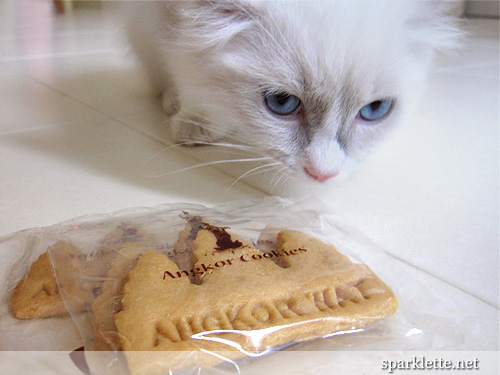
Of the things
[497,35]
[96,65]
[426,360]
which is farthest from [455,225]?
[497,35]

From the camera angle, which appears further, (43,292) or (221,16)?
(221,16)

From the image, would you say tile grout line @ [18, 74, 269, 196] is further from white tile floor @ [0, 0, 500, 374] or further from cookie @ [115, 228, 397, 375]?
cookie @ [115, 228, 397, 375]

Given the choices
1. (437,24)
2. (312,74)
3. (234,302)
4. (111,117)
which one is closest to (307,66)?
(312,74)

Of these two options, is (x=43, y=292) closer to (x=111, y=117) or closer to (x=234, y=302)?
(x=234, y=302)

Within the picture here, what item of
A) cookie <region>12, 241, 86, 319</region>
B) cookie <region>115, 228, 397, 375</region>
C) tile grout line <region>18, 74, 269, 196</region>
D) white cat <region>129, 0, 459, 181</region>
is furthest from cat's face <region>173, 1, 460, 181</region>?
cookie <region>12, 241, 86, 319</region>

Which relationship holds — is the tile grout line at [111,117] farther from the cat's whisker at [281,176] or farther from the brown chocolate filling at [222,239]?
the brown chocolate filling at [222,239]

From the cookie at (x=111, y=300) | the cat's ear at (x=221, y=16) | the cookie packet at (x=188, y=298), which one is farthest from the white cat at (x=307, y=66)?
the cookie at (x=111, y=300)
